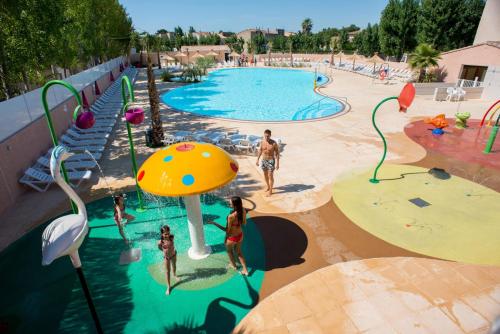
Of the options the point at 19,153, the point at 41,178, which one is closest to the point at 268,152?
the point at 41,178

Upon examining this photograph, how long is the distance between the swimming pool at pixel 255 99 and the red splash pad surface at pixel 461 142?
620 centimetres

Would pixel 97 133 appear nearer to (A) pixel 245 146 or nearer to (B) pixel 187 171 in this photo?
(A) pixel 245 146

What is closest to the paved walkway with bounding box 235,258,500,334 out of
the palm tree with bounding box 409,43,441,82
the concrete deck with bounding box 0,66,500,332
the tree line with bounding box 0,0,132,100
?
the concrete deck with bounding box 0,66,500,332

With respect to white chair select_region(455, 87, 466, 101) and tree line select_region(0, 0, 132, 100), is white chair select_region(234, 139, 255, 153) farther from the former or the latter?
white chair select_region(455, 87, 466, 101)

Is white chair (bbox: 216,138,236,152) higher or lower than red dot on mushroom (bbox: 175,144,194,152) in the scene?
lower

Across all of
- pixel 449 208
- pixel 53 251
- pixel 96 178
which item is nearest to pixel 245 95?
pixel 96 178

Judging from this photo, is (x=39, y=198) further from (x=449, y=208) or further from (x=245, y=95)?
(x=245, y=95)

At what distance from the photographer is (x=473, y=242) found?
7.48 metres

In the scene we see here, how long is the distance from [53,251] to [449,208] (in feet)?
33.1

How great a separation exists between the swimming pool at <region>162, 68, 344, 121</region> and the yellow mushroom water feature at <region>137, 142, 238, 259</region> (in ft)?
45.9

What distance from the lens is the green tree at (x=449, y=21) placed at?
118ft

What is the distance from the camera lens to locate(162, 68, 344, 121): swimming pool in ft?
73.1

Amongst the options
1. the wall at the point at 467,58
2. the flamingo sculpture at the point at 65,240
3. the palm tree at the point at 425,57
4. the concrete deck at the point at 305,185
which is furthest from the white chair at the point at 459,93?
the flamingo sculpture at the point at 65,240

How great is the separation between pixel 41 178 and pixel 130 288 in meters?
6.43
